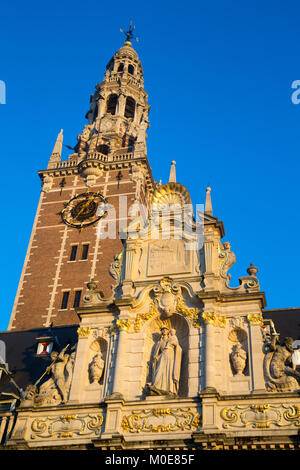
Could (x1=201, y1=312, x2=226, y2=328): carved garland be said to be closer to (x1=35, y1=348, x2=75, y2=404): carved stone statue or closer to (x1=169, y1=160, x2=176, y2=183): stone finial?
(x1=35, y1=348, x2=75, y2=404): carved stone statue

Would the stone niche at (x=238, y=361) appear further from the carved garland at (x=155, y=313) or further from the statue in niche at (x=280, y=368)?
the carved garland at (x=155, y=313)

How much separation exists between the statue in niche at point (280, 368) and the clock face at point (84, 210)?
26.2 meters

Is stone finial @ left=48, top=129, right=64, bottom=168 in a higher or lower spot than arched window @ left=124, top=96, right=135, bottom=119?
lower

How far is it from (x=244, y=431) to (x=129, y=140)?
37.2 meters

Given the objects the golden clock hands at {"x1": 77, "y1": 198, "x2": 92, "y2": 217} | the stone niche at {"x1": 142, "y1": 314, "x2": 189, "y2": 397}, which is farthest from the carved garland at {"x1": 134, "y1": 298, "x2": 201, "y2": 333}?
the golden clock hands at {"x1": 77, "y1": 198, "x2": 92, "y2": 217}

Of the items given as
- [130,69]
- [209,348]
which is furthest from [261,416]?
[130,69]

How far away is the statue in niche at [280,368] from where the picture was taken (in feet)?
64.8

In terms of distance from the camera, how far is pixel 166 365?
21500 mm

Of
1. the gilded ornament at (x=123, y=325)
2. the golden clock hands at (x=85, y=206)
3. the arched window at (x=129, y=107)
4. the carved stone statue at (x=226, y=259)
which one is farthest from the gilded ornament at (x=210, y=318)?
the arched window at (x=129, y=107)

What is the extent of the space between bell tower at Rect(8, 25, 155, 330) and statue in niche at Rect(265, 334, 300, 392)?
1744cm

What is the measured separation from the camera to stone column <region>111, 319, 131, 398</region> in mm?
21109

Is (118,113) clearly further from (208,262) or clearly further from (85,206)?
(208,262)

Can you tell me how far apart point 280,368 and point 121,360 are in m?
5.44

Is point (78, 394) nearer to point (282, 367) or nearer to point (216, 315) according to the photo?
point (216, 315)
